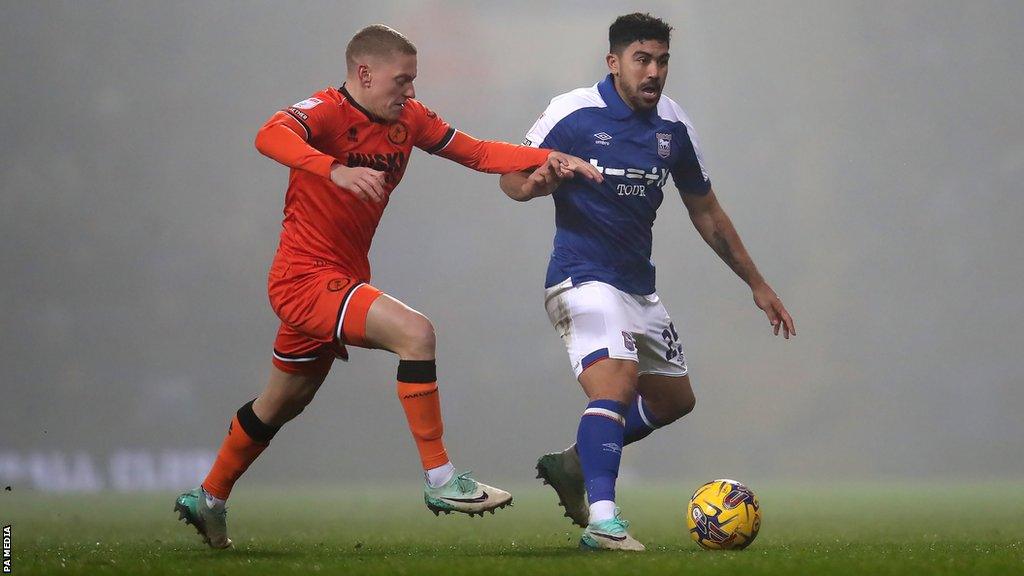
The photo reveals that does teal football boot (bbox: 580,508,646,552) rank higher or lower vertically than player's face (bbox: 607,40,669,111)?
lower

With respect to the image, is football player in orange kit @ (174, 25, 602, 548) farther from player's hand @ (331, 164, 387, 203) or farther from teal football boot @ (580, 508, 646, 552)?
teal football boot @ (580, 508, 646, 552)

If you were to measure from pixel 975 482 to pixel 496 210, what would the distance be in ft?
32.6

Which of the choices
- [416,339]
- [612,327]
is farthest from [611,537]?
[416,339]

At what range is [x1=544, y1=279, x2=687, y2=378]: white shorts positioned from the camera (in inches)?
201

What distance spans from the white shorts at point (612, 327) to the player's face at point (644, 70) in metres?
0.91

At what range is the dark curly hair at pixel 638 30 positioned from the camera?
532 centimetres

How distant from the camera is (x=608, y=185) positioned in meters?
5.41

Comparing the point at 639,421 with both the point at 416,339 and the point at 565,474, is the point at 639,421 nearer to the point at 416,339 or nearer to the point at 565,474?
the point at 565,474

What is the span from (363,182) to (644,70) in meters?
1.57

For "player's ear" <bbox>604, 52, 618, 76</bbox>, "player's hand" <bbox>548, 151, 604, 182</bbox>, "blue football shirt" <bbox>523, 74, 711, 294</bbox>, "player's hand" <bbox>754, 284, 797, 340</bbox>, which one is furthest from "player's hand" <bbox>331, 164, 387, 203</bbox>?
"player's hand" <bbox>754, 284, 797, 340</bbox>

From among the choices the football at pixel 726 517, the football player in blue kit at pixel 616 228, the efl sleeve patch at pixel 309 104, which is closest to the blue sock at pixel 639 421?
the football player in blue kit at pixel 616 228

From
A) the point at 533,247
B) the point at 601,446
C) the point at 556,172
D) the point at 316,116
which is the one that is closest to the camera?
the point at 601,446

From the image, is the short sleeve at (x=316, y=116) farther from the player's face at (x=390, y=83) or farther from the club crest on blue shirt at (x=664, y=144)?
the club crest on blue shirt at (x=664, y=144)

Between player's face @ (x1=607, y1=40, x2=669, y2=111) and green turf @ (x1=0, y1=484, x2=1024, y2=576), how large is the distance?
6.80 feet
